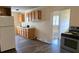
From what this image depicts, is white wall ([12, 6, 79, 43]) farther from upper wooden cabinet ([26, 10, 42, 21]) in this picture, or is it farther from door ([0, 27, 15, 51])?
door ([0, 27, 15, 51])

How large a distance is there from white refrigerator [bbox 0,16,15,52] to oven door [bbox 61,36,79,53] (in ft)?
2.39

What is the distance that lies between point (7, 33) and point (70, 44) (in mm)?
912

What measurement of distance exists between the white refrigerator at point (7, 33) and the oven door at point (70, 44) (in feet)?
2.39

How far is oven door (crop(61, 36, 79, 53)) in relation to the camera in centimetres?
129

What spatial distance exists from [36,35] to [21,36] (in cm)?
22

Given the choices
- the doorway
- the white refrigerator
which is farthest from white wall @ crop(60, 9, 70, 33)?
the white refrigerator

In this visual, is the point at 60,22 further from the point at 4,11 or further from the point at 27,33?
the point at 4,11

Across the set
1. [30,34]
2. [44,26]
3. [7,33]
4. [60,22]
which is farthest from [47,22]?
[7,33]
